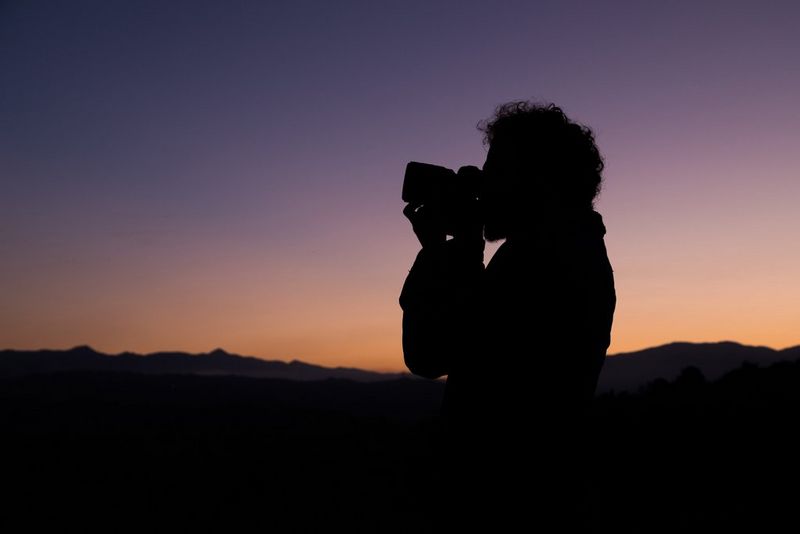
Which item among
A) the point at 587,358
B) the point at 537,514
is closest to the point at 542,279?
the point at 587,358

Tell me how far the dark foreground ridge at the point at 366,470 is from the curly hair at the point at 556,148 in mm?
4262

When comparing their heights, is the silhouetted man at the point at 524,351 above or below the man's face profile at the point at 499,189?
below

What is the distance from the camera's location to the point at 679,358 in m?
80.4

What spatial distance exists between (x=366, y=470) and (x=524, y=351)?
32.0ft

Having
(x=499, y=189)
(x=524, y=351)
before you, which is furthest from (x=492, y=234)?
(x=524, y=351)

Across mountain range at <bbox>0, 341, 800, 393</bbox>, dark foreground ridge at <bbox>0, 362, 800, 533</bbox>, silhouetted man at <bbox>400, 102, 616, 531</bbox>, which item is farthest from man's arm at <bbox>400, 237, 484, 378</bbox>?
mountain range at <bbox>0, 341, 800, 393</bbox>

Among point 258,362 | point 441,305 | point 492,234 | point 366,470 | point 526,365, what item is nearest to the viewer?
point 526,365

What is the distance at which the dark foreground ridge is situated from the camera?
26.5ft

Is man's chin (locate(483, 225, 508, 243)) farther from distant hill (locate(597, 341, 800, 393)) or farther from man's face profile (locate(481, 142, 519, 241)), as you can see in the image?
distant hill (locate(597, 341, 800, 393))

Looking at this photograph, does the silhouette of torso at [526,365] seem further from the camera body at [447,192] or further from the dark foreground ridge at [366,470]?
the dark foreground ridge at [366,470]

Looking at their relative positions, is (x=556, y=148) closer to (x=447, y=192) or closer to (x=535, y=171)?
(x=535, y=171)

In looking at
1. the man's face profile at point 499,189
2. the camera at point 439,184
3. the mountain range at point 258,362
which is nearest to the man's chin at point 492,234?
the man's face profile at point 499,189

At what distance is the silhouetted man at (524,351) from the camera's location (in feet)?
5.39

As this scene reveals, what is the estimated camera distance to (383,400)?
39.4 meters
